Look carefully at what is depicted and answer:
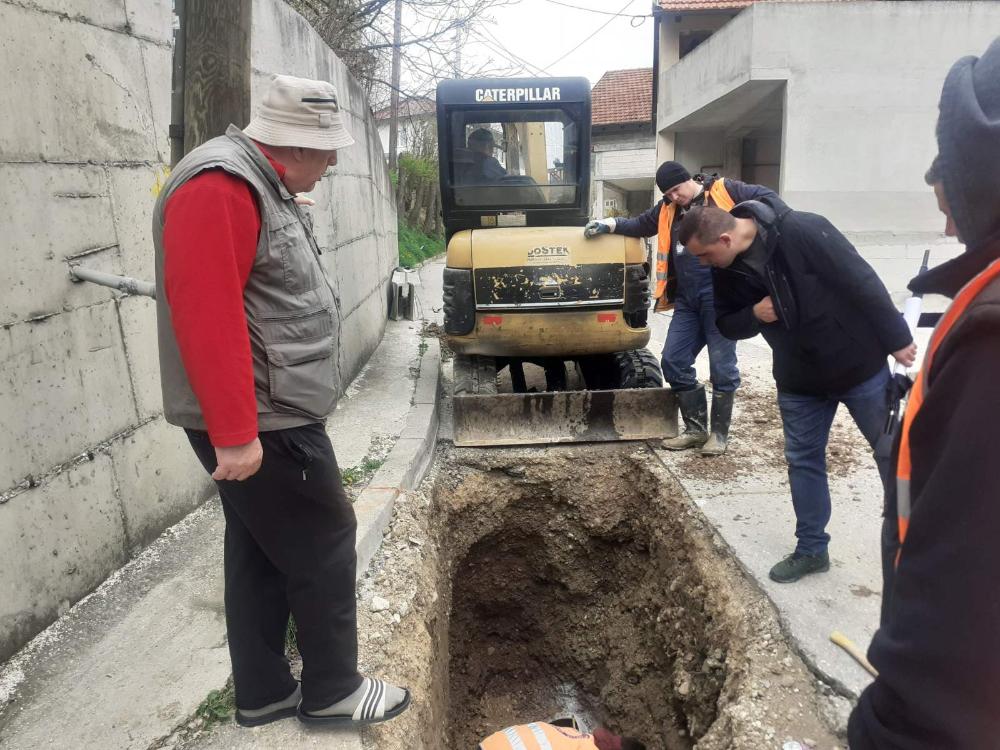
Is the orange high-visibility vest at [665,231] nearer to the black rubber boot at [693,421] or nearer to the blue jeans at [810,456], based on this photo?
the black rubber boot at [693,421]

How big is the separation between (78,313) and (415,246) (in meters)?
15.8

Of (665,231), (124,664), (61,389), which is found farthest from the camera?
(665,231)

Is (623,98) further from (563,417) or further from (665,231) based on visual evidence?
(563,417)

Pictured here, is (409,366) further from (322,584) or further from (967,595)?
(967,595)

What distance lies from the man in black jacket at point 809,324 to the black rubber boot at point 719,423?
1427mm

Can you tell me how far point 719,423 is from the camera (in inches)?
182

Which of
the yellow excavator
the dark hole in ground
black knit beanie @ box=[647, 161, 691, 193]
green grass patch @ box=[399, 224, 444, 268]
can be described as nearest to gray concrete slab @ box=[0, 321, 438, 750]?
the dark hole in ground

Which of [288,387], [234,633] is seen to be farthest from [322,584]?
[288,387]

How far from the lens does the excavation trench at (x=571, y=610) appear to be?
281cm

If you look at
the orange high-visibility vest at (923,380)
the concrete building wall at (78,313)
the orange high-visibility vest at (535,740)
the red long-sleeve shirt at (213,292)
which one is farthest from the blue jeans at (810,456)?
the concrete building wall at (78,313)

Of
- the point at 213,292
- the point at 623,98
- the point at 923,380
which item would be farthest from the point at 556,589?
the point at 623,98

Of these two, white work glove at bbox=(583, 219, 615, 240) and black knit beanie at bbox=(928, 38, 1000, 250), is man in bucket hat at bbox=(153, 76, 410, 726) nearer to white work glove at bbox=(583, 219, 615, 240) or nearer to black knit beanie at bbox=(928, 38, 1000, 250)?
black knit beanie at bbox=(928, 38, 1000, 250)

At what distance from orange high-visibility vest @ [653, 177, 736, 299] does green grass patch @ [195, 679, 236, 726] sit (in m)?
3.52

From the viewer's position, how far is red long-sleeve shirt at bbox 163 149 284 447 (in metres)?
1.63
